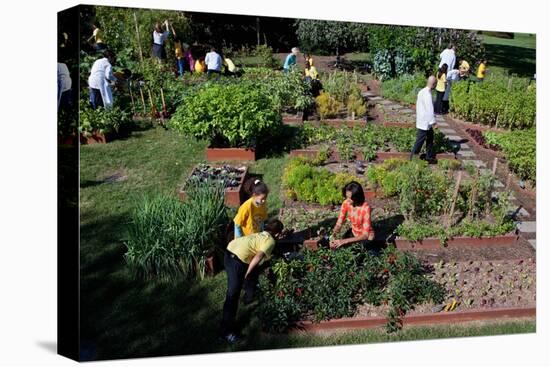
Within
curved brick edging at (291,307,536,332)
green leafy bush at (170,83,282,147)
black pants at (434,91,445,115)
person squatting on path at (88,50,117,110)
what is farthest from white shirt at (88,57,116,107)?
black pants at (434,91,445,115)

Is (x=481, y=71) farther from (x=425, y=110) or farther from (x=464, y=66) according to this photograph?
(x=425, y=110)

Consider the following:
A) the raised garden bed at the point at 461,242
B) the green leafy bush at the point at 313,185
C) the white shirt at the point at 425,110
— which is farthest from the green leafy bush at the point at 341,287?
the white shirt at the point at 425,110

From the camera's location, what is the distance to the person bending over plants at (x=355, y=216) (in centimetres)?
664

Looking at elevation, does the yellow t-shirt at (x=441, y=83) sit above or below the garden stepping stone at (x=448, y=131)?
above

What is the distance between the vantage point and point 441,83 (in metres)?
8.45

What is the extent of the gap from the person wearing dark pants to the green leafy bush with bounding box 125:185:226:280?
3151 millimetres

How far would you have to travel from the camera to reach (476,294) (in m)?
6.85

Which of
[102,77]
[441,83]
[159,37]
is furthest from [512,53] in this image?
[102,77]

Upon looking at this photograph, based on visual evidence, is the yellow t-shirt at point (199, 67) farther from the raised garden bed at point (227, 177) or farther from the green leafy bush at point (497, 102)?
the green leafy bush at point (497, 102)

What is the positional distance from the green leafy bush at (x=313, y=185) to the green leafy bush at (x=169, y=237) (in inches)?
52.9

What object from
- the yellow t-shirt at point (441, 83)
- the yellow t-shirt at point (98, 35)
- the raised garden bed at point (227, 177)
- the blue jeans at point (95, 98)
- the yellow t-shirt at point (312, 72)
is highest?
the yellow t-shirt at point (98, 35)

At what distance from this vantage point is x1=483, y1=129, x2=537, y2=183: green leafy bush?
8.27 m

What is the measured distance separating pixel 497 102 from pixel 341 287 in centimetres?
407

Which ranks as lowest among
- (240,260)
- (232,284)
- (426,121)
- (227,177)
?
(232,284)
